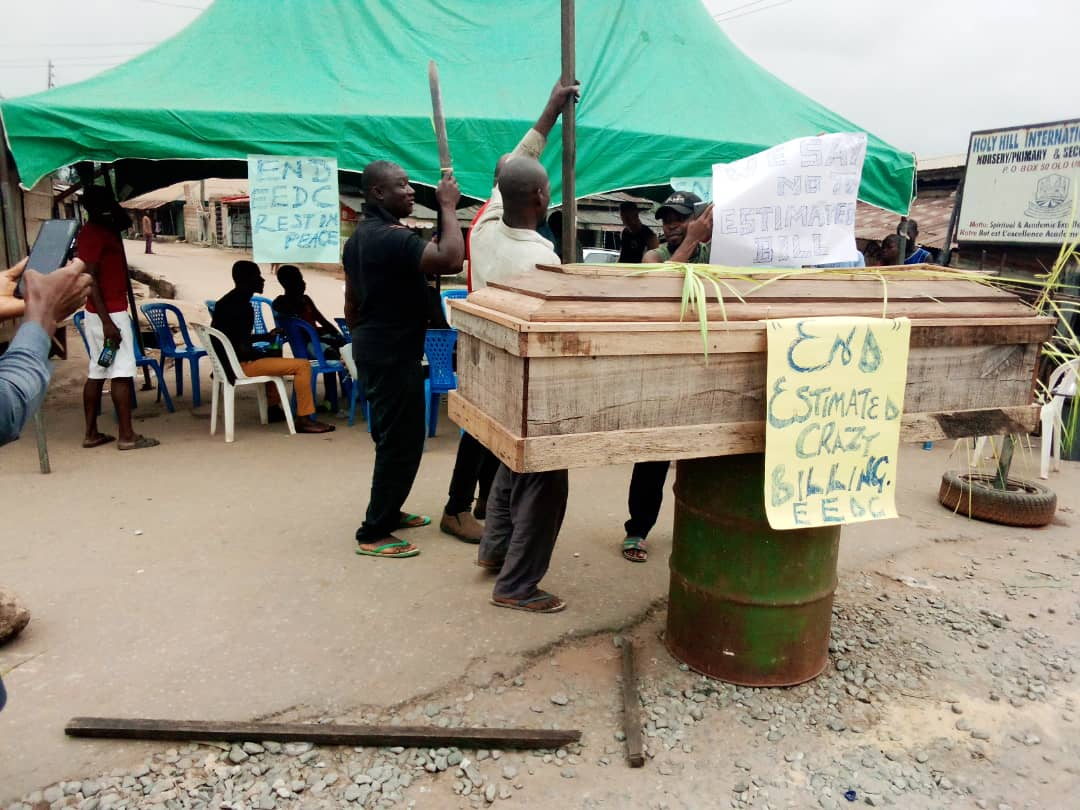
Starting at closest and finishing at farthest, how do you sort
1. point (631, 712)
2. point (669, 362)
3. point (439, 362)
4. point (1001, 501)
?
point (669, 362)
point (631, 712)
point (1001, 501)
point (439, 362)

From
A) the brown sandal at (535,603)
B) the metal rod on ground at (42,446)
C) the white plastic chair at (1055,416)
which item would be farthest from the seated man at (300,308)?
the white plastic chair at (1055,416)

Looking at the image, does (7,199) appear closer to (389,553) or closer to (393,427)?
(393,427)

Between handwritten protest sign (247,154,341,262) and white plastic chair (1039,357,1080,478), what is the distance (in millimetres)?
5064

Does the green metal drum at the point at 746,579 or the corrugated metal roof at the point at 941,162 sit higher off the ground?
the corrugated metal roof at the point at 941,162

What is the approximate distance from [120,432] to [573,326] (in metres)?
4.70

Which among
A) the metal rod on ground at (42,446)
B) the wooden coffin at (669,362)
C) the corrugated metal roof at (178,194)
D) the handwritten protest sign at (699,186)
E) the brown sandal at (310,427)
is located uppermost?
the corrugated metal roof at (178,194)

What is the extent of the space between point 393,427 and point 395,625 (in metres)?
0.91

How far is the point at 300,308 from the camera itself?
21.9 ft

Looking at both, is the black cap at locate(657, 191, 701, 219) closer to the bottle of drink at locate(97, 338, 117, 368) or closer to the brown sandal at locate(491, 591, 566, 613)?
the brown sandal at locate(491, 591, 566, 613)

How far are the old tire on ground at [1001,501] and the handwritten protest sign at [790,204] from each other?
8.80ft

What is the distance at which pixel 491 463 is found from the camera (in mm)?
4023

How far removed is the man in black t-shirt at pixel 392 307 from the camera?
3.32 metres

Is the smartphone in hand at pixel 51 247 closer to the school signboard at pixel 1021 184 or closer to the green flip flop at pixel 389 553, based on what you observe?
the green flip flop at pixel 389 553

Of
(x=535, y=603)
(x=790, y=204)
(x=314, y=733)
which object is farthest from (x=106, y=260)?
(x=790, y=204)
